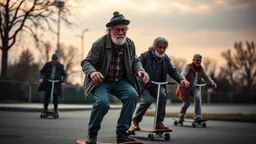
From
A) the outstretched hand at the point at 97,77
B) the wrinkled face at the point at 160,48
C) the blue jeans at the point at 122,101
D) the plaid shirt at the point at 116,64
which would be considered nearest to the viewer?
the outstretched hand at the point at 97,77

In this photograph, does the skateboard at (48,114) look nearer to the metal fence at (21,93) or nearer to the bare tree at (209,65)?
the metal fence at (21,93)

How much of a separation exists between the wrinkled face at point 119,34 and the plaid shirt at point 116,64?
0.12 metres

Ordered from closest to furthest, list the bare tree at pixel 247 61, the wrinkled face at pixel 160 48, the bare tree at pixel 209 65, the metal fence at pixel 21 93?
the wrinkled face at pixel 160 48, the metal fence at pixel 21 93, the bare tree at pixel 247 61, the bare tree at pixel 209 65

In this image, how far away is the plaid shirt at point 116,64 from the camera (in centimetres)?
677

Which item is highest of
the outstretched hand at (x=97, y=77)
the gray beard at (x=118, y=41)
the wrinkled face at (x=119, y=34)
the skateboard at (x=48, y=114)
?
the wrinkled face at (x=119, y=34)

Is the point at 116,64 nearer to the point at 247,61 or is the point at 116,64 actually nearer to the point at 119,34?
the point at 119,34

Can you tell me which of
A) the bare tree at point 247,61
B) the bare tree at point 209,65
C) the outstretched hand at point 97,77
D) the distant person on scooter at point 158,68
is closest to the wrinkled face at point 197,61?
the distant person on scooter at point 158,68

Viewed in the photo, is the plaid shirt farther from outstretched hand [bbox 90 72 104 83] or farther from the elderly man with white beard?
outstretched hand [bbox 90 72 104 83]

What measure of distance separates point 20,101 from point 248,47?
49038 millimetres

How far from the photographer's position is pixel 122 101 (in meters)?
6.66

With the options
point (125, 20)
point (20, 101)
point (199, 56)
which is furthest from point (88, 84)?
point (20, 101)

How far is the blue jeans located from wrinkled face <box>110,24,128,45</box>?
0.58m

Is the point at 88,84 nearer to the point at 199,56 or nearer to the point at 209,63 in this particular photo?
the point at 199,56

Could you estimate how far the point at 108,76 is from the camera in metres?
6.81
